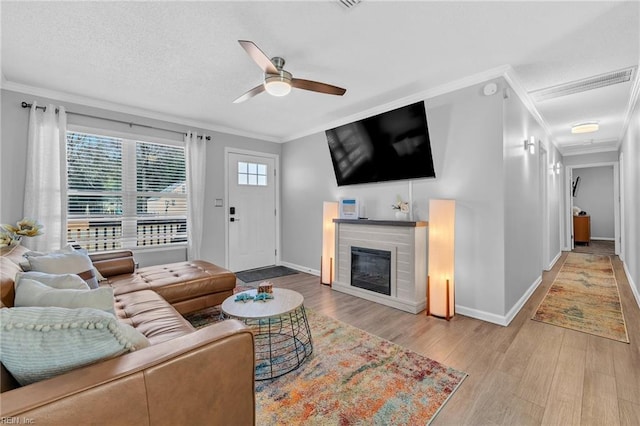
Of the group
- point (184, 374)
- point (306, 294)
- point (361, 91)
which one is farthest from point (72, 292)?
point (361, 91)

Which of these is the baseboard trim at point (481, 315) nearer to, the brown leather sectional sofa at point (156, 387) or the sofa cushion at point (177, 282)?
the sofa cushion at point (177, 282)

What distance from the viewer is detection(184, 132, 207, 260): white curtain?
414cm

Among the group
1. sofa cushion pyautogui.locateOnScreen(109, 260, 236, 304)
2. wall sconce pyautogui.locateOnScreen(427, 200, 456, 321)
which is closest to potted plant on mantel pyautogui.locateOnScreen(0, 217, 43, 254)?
sofa cushion pyautogui.locateOnScreen(109, 260, 236, 304)

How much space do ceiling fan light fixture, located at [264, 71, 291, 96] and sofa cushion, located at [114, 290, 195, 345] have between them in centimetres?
190

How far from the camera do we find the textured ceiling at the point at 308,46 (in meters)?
1.92

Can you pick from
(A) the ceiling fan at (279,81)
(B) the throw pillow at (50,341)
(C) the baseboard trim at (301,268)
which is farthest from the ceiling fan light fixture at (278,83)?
(C) the baseboard trim at (301,268)

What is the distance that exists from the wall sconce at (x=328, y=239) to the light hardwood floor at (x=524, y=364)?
904 millimetres

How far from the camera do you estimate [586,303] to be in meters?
3.24

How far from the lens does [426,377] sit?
192 cm

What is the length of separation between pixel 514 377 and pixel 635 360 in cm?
103

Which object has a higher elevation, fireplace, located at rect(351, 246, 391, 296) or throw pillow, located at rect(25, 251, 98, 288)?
throw pillow, located at rect(25, 251, 98, 288)

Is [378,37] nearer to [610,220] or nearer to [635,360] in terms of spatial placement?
[635,360]

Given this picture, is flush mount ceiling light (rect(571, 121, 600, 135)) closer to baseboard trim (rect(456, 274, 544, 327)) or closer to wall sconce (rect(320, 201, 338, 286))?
baseboard trim (rect(456, 274, 544, 327))

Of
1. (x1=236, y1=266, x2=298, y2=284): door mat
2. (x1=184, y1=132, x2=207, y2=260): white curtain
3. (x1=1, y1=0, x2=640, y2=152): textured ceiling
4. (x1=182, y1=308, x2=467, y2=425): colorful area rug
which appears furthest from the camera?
(x1=236, y1=266, x2=298, y2=284): door mat
